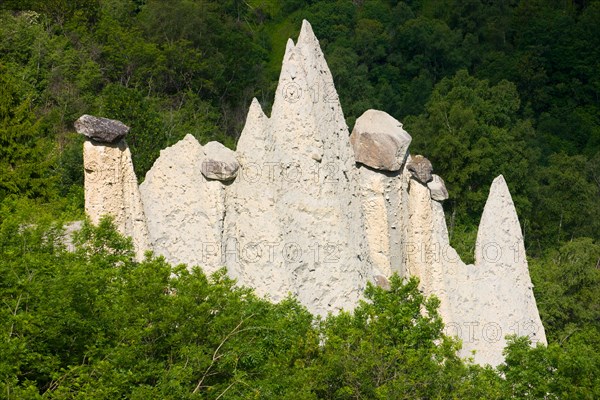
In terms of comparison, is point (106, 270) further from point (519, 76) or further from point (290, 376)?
point (519, 76)

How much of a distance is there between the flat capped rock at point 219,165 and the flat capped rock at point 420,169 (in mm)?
4771

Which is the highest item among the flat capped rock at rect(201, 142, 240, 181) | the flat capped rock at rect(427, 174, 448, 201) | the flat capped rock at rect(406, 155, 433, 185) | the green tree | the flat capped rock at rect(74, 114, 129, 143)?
the flat capped rock at rect(74, 114, 129, 143)

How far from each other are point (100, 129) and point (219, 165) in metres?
2.63

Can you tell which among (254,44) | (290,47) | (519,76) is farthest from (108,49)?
(290,47)

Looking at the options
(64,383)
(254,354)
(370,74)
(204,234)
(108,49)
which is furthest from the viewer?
(370,74)

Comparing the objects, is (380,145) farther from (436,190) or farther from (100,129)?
(100,129)

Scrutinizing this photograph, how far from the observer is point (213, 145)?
2780 centimetres

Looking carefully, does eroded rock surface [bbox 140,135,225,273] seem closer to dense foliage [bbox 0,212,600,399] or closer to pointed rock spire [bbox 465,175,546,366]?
dense foliage [bbox 0,212,600,399]

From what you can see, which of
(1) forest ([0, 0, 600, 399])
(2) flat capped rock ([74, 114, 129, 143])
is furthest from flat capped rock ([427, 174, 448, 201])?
(2) flat capped rock ([74, 114, 129, 143])

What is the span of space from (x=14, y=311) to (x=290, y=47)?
833cm

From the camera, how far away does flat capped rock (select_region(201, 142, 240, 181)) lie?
2755 centimetres

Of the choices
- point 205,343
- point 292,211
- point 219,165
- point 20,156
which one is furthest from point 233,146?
point 205,343

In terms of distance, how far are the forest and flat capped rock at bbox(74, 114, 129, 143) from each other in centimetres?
174

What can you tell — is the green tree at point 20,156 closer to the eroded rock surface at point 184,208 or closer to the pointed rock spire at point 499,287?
the eroded rock surface at point 184,208
